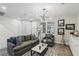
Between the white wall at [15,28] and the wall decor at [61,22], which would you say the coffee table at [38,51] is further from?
the wall decor at [61,22]

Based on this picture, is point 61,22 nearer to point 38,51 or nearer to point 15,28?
point 38,51

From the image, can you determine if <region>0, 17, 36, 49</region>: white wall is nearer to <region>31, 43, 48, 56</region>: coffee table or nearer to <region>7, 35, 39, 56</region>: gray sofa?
<region>7, 35, 39, 56</region>: gray sofa

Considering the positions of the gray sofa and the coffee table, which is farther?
the gray sofa

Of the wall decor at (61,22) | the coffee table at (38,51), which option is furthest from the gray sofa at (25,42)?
the wall decor at (61,22)

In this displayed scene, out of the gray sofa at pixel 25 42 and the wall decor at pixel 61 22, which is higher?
the wall decor at pixel 61 22

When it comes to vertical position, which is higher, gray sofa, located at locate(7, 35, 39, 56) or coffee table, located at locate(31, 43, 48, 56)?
gray sofa, located at locate(7, 35, 39, 56)

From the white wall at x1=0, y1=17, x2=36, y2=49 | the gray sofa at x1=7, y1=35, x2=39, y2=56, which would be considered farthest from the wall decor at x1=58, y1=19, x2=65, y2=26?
the gray sofa at x1=7, y1=35, x2=39, y2=56

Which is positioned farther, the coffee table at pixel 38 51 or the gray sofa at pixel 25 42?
the gray sofa at pixel 25 42

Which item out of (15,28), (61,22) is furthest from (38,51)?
(61,22)

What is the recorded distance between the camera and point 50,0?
89cm

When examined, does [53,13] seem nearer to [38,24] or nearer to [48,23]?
[48,23]

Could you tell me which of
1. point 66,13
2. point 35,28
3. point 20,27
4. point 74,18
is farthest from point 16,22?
point 74,18

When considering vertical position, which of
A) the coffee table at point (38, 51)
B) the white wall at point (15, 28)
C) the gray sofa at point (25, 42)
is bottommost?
the coffee table at point (38, 51)

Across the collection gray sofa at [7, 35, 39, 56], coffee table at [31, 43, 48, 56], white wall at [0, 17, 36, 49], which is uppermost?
white wall at [0, 17, 36, 49]
